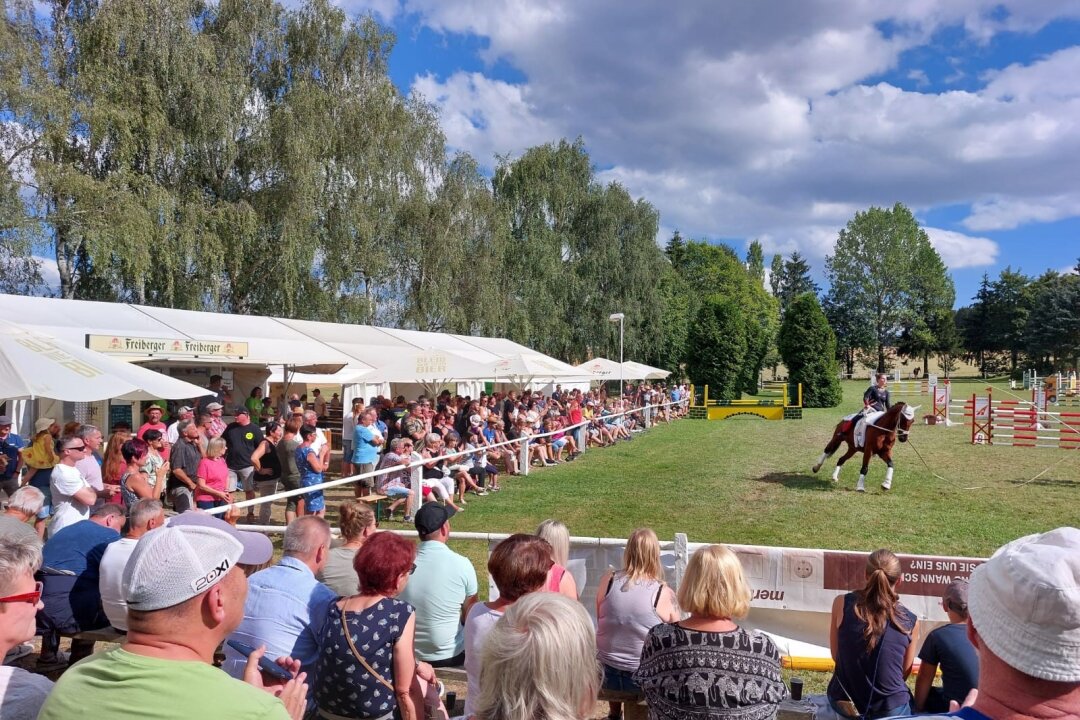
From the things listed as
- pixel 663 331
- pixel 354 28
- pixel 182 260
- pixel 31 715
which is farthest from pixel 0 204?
pixel 663 331

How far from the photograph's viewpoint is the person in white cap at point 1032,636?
1.33 meters

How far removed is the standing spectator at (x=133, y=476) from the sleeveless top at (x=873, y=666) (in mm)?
6559

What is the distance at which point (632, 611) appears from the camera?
3840 millimetres

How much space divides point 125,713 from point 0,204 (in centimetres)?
1853

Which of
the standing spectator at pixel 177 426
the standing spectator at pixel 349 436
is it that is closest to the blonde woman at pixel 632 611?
the standing spectator at pixel 349 436

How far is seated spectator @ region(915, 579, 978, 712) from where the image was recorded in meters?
3.45

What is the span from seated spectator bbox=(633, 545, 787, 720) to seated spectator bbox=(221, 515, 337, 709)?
1529 millimetres

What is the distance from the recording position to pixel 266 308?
2261 cm

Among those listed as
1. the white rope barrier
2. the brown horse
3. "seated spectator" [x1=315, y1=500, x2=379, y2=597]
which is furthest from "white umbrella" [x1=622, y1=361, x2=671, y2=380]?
"seated spectator" [x1=315, y1=500, x2=379, y2=597]

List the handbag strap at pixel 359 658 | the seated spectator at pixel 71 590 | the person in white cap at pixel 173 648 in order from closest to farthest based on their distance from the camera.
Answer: the person in white cap at pixel 173 648 → the handbag strap at pixel 359 658 → the seated spectator at pixel 71 590

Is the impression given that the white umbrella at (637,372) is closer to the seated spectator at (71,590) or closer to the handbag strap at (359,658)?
the seated spectator at (71,590)

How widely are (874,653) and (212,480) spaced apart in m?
7.11

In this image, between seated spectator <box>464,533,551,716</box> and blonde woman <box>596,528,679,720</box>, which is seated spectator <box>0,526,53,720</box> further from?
blonde woman <box>596,528,679,720</box>

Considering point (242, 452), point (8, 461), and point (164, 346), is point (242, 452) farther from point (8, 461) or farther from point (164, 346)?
point (164, 346)
